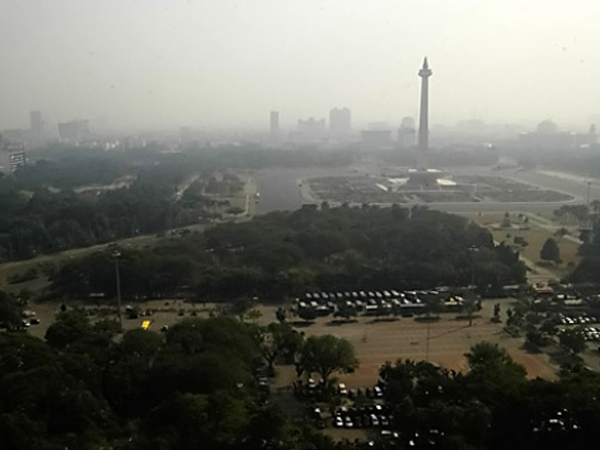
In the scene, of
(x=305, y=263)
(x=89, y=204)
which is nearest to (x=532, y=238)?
(x=305, y=263)

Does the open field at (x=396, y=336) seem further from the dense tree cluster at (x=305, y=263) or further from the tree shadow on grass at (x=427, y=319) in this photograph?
the dense tree cluster at (x=305, y=263)

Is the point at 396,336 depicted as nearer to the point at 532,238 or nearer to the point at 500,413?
the point at 500,413

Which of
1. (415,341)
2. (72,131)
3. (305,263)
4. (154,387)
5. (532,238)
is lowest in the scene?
(415,341)

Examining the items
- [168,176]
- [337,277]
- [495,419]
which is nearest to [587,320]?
[337,277]

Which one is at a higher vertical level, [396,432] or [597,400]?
[597,400]

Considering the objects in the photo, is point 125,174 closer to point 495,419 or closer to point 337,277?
point 337,277

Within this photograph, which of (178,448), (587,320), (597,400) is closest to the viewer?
(178,448)

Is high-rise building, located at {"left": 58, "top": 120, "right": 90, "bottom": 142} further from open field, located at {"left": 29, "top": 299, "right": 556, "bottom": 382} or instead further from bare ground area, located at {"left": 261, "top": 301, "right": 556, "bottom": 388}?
bare ground area, located at {"left": 261, "top": 301, "right": 556, "bottom": 388}
